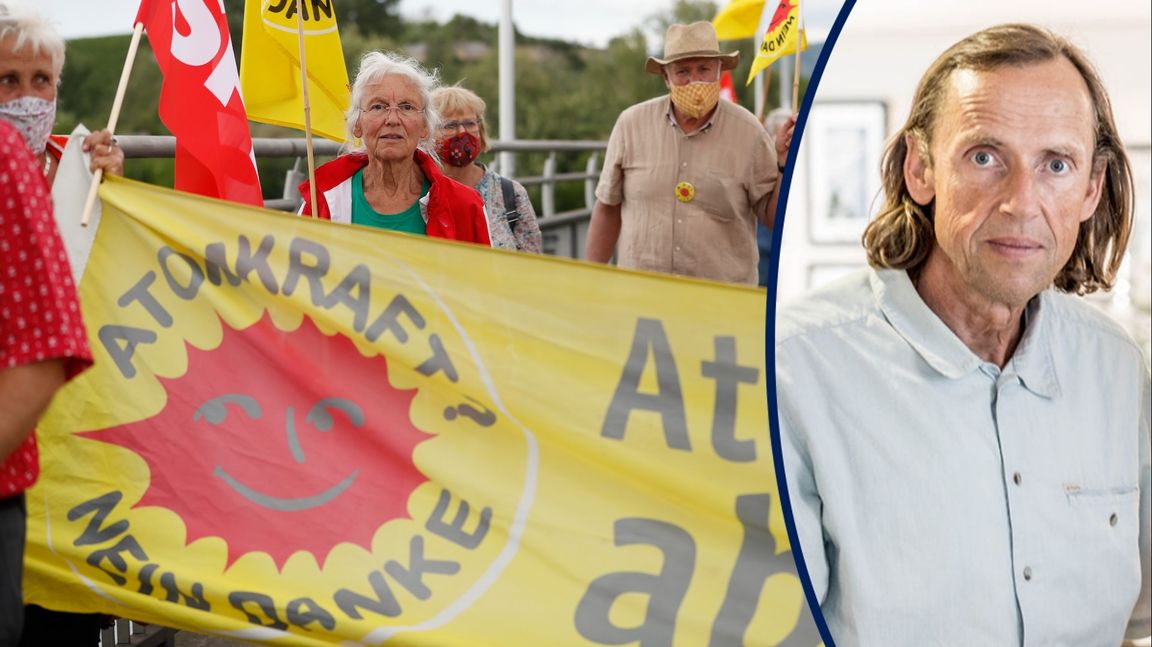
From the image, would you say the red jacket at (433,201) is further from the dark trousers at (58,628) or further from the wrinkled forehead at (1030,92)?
the wrinkled forehead at (1030,92)

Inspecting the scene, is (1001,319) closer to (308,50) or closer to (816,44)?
(816,44)

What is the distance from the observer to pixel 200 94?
3955 millimetres

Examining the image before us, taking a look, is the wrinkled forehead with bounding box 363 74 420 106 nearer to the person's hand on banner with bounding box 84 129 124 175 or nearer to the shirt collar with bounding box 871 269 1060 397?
the person's hand on banner with bounding box 84 129 124 175

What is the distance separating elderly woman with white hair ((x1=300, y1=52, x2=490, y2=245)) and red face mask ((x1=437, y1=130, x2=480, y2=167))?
1126 millimetres

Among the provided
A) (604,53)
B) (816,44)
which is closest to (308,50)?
(816,44)

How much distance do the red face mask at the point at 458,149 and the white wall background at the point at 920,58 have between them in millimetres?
3931

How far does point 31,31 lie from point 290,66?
5.22ft

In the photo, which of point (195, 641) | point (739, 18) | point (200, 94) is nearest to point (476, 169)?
point (200, 94)

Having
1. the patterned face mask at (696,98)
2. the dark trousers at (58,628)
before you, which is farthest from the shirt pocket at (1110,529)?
the patterned face mask at (696,98)

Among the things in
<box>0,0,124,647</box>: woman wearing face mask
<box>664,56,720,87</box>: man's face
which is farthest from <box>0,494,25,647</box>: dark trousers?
<box>664,56,720,87</box>: man's face

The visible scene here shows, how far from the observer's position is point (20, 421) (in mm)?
2189

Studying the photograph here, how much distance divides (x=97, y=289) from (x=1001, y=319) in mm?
2339

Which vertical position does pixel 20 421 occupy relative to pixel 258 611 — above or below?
above

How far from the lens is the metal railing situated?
13.8ft
